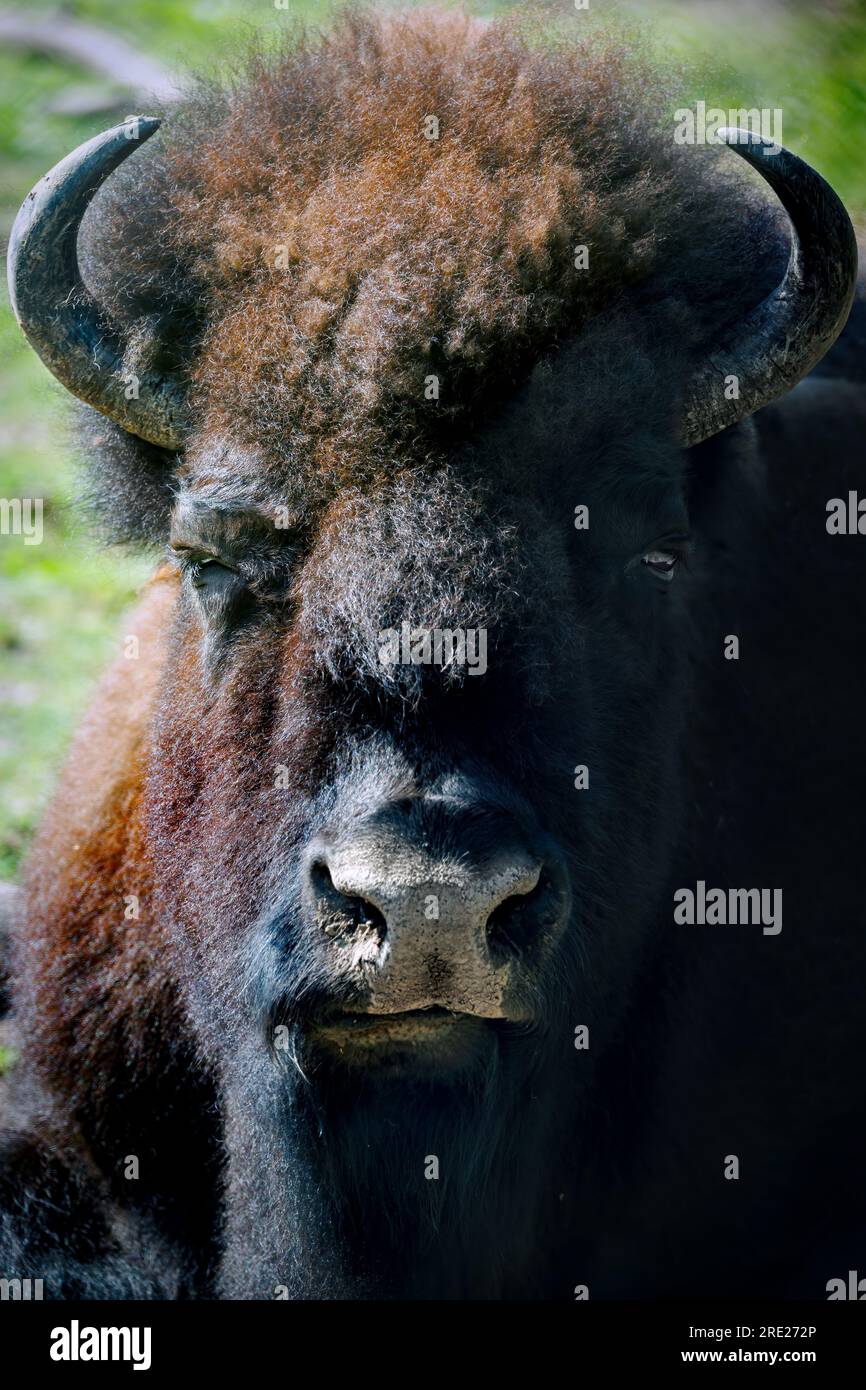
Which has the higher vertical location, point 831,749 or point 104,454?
point 104,454

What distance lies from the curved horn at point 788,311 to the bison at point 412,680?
1 centimetres

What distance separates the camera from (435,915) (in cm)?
336

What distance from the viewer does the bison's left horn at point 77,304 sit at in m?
4.27

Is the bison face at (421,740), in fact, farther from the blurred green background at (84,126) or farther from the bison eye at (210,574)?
the blurred green background at (84,126)

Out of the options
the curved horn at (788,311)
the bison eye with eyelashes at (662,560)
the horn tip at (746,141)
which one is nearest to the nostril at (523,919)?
the bison eye with eyelashes at (662,560)

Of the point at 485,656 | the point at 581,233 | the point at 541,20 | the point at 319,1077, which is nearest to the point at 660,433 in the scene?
the point at 581,233

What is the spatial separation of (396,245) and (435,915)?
5.85ft

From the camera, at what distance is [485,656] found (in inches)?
148

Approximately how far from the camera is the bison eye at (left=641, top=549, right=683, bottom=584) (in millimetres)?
4480

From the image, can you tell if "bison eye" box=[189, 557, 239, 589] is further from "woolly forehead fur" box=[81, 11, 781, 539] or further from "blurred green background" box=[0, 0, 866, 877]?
"blurred green background" box=[0, 0, 866, 877]

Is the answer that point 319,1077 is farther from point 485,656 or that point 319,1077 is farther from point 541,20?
point 541,20

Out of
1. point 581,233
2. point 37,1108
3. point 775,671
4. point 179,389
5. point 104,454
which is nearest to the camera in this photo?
point 581,233

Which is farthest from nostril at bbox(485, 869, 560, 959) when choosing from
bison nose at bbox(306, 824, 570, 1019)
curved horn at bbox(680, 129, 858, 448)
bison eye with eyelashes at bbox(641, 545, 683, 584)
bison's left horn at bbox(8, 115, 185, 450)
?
bison's left horn at bbox(8, 115, 185, 450)

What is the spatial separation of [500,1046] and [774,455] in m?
2.96
